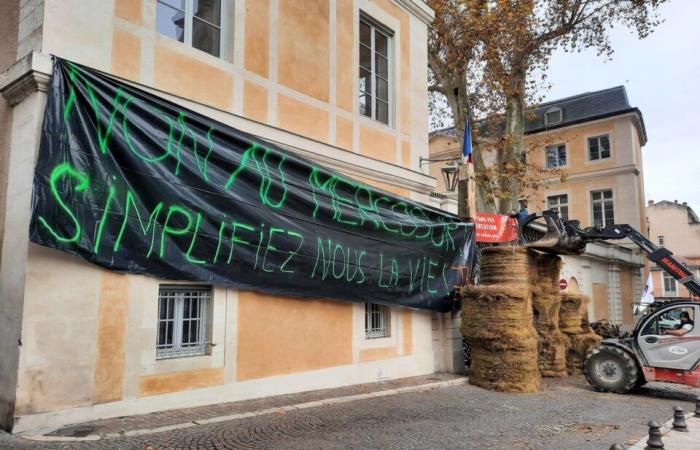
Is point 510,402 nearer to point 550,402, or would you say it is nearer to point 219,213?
point 550,402

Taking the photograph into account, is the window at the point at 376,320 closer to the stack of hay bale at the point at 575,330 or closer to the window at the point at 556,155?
the stack of hay bale at the point at 575,330

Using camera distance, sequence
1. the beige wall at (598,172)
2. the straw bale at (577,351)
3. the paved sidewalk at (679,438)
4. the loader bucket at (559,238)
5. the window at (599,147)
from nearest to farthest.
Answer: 1. the paved sidewalk at (679,438)
2. the loader bucket at (559,238)
3. the straw bale at (577,351)
4. the beige wall at (598,172)
5. the window at (599,147)

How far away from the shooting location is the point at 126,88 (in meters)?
6.04

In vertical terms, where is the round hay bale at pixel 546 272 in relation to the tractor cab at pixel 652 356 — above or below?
above

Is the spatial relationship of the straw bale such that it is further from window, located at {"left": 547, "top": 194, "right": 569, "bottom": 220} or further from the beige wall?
window, located at {"left": 547, "top": 194, "right": 569, "bottom": 220}

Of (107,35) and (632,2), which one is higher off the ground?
(632,2)

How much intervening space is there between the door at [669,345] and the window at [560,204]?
23262 millimetres

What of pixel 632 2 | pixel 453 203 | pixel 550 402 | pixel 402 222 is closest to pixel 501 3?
pixel 632 2

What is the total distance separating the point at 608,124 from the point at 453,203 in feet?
69.9

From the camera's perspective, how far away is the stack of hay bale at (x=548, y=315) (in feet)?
36.4

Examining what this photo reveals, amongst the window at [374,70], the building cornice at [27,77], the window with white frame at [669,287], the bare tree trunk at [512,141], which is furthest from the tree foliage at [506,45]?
the window with white frame at [669,287]

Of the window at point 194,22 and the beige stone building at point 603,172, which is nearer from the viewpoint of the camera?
the window at point 194,22

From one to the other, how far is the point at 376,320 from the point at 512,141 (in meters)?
11.8

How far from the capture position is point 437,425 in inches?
257
